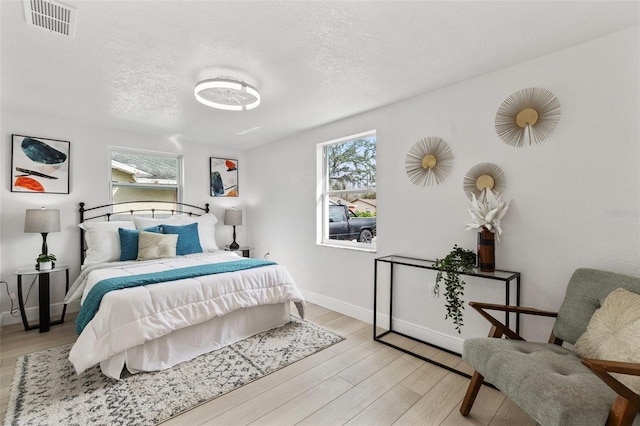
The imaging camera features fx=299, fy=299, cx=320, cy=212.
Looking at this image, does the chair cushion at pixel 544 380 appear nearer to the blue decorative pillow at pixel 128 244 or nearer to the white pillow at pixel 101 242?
the blue decorative pillow at pixel 128 244

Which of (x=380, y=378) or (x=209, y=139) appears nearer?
(x=380, y=378)

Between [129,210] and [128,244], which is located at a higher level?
[129,210]

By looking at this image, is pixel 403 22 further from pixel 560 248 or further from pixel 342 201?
pixel 342 201

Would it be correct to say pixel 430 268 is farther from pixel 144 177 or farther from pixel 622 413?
pixel 144 177

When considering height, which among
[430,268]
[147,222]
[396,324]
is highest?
[147,222]

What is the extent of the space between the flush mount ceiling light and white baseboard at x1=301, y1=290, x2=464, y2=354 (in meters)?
2.41

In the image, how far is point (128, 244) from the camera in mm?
3324

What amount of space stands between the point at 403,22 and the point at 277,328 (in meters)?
2.82

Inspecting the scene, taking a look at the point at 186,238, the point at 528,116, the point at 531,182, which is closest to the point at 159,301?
the point at 186,238

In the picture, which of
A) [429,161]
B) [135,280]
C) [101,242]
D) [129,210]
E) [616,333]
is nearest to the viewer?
[616,333]

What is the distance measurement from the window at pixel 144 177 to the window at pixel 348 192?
2.27 m

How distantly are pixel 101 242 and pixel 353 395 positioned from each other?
308 centimetres

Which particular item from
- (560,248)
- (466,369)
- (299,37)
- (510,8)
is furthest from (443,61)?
(466,369)

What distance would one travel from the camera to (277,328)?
121 inches
